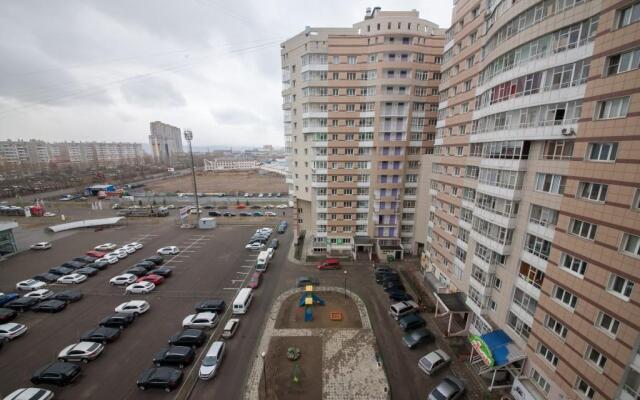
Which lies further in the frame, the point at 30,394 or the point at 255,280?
the point at 255,280

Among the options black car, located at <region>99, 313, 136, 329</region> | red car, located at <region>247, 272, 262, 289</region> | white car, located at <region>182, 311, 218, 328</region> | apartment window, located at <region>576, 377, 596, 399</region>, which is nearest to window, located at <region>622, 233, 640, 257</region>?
apartment window, located at <region>576, 377, 596, 399</region>

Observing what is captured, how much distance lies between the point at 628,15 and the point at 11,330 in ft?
198

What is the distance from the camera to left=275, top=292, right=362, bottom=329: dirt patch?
95.5ft

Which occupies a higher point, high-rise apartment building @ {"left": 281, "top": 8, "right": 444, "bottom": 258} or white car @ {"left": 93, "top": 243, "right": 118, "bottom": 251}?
high-rise apartment building @ {"left": 281, "top": 8, "right": 444, "bottom": 258}

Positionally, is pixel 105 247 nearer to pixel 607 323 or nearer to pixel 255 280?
pixel 255 280

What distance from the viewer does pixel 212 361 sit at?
22641mm

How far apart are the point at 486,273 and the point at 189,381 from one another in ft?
102

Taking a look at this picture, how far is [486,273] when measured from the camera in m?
23.8

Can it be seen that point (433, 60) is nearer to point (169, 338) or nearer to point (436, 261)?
point (436, 261)

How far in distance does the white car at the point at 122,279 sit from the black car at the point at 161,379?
21.8 metres

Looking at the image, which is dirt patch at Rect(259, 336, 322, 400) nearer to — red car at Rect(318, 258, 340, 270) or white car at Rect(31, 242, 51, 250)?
red car at Rect(318, 258, 340, 270)

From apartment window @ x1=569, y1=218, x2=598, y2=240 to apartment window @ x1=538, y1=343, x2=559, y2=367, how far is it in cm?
932

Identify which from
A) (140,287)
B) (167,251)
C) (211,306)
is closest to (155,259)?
(167,251)

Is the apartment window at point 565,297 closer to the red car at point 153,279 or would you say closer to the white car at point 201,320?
the white car at point 201,320
